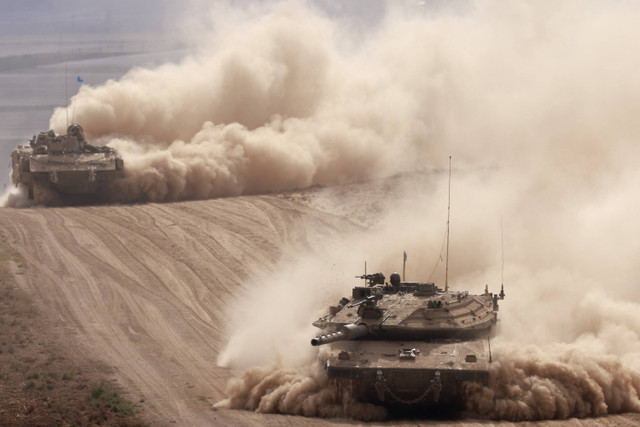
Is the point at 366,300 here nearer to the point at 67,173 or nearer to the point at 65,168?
the point at 67,173

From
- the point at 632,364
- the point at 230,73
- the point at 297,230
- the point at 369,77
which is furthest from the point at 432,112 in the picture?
the point at 632,364

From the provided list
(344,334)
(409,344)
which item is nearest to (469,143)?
(409,344)

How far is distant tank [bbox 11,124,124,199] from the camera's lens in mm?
42656

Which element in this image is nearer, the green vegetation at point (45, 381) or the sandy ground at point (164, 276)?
the green vegetation at point (45, 381)

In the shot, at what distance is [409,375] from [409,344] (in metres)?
1.43

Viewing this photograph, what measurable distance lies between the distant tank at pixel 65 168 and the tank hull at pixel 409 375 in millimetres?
24574

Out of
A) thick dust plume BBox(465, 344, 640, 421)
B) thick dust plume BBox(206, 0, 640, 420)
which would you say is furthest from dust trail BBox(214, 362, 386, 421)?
thick dust plume BBox(206, 0, 640, 420)

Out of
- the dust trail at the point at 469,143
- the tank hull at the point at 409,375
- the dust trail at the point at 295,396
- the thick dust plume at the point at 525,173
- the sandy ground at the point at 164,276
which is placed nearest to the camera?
the tank hull at the point at 409,375

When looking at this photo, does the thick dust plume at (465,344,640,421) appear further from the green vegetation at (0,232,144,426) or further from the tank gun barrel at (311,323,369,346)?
the green vegetation at (0,232,144,426)

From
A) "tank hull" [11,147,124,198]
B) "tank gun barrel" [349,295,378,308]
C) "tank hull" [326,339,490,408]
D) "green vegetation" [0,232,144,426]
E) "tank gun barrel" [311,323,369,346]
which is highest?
"tank hull" [11,147,124,198]

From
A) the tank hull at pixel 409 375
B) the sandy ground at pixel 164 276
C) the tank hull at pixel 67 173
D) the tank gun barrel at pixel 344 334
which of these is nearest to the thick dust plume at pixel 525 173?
the tank hull at pixel 409 375

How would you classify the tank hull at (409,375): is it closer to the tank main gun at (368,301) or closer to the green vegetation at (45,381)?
the tank main gun at (368,301)

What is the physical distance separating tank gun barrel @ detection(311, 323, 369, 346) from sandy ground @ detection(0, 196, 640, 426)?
4.49 feet

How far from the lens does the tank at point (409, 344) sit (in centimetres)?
1945
